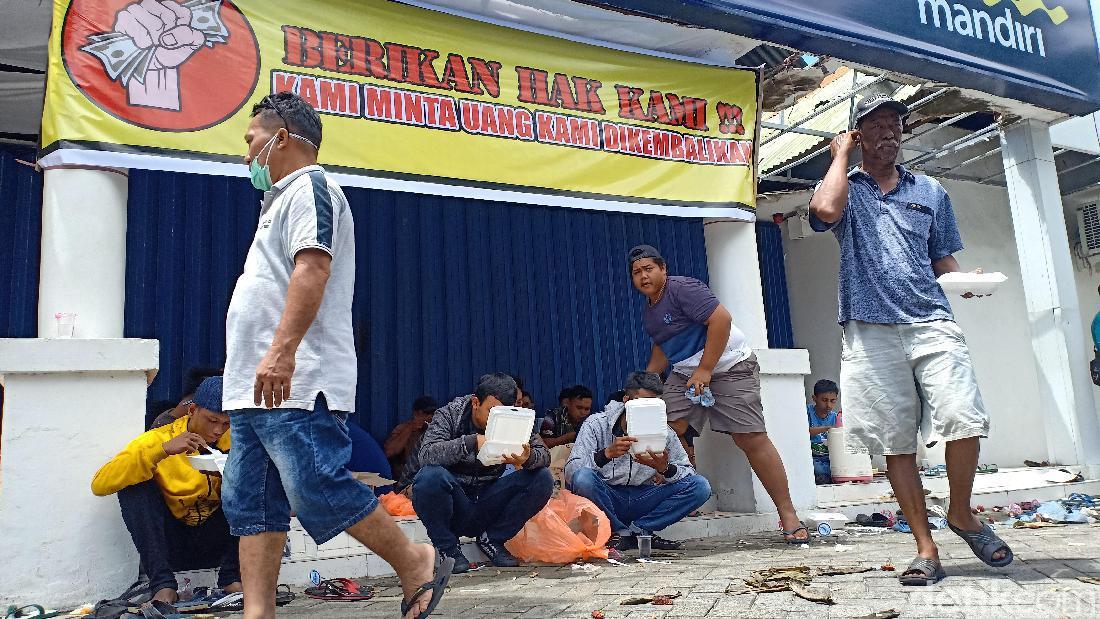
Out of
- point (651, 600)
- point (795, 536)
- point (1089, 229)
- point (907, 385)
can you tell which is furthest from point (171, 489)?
point (1089, 229)

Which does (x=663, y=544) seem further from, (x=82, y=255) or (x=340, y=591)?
(x=82, y=255)

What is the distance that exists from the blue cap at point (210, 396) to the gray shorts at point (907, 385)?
2.53m

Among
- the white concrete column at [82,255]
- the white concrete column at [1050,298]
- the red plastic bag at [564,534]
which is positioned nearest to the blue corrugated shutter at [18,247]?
the white concrete column at [82,255]

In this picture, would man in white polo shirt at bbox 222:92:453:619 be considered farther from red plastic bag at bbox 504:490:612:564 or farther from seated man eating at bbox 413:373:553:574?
red plastic bag at bbox 504:490:612:564

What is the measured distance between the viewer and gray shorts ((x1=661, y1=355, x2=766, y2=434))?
4977 mm

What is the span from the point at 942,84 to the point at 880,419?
4.35 meters

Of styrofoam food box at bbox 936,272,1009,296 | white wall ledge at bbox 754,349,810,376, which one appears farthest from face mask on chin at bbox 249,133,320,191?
white wall ledge at bbox 754,349,810,376

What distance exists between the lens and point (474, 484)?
4.37m

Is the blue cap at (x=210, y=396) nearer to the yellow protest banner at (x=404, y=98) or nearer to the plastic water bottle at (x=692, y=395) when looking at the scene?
the yellow protest banner at (x=404, y=98)

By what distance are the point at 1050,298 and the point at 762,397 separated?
3352mm

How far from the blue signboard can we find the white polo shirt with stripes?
3.20 metres

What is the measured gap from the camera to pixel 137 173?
6.37 m

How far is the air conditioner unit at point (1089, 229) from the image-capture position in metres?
10.1

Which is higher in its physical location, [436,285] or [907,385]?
[436,285]
